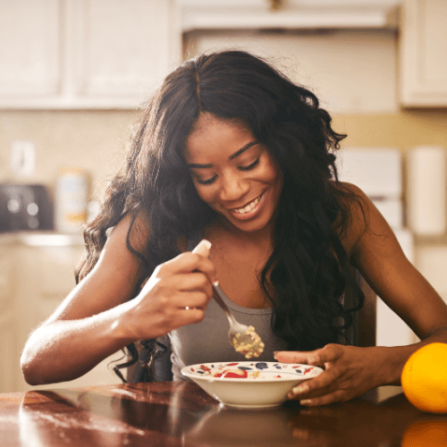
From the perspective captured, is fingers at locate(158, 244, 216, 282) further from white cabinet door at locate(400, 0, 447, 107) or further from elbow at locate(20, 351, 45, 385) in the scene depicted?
white cabinet door at locate(400, 0, 447, 107)

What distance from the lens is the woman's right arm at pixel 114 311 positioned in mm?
673

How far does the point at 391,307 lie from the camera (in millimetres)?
1145

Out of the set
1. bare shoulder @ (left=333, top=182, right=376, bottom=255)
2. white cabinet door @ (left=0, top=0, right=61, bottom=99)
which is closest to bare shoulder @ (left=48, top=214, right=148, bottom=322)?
bare shoulder @ (left=333, top=182, right=376, bottom=255)

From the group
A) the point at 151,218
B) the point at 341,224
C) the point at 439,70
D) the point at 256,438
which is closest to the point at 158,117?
the point at 151,218

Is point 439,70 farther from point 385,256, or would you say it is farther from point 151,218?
point 151,218

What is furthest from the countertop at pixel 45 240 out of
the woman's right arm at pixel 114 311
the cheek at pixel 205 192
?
the cheek at pixel 205 192

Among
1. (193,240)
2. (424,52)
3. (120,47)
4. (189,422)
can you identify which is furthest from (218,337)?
(424,52)

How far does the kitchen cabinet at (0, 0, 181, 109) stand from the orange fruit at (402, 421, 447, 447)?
2496 millimetres

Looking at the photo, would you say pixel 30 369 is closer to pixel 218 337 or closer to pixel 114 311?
pixel 114 311

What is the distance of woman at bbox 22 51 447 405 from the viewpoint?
984 mm

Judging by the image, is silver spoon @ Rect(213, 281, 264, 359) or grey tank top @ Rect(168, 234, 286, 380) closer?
silver spoon @ Rect(213, 281, 264, 359)

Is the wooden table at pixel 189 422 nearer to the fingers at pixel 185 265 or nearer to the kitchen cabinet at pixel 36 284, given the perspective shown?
the fingers at pixel 185 265

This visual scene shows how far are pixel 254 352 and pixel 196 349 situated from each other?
30cm

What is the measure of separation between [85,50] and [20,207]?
963 mm
